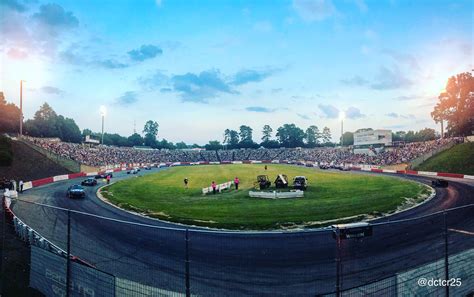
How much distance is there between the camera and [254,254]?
15.9 m

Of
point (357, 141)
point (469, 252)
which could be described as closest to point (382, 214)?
point (469, 252)

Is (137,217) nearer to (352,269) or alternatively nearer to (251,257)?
(251,257)

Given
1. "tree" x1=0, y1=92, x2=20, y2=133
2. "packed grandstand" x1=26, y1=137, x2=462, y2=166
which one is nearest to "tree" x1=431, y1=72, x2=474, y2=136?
"packed grandstand" x1=26, y1=137, x2=462, y2=166

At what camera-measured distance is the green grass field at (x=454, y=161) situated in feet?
194

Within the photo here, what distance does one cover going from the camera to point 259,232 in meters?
20.2

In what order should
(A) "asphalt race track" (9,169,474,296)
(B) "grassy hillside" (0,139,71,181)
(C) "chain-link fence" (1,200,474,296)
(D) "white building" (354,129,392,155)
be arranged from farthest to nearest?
(D) "white building" (354,129,392,155) → (B) "grassy hillside" (0,139,71,181) → (A) "asphalt race track" (9,169,474,296) → (C) "chain-link fence" (1,200,474,296)

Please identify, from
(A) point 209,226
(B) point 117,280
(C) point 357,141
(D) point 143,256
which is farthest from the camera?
(C) point 357,141

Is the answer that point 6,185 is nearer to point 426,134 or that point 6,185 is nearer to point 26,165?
point 26,165

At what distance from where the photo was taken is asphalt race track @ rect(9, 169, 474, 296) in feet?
40.0

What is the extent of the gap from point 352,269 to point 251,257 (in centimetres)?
437

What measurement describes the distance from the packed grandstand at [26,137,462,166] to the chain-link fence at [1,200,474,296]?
62.4 m

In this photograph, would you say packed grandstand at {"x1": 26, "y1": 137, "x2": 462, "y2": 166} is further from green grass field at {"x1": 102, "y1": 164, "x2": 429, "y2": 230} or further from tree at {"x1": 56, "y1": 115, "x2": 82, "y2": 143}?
green grass field at {"x1": 102, "y1": 164, "x2": 429, "y2": 230}

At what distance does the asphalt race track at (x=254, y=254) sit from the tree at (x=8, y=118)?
306 feet

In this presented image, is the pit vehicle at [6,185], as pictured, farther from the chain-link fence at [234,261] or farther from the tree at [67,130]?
the tree at [67,130]
